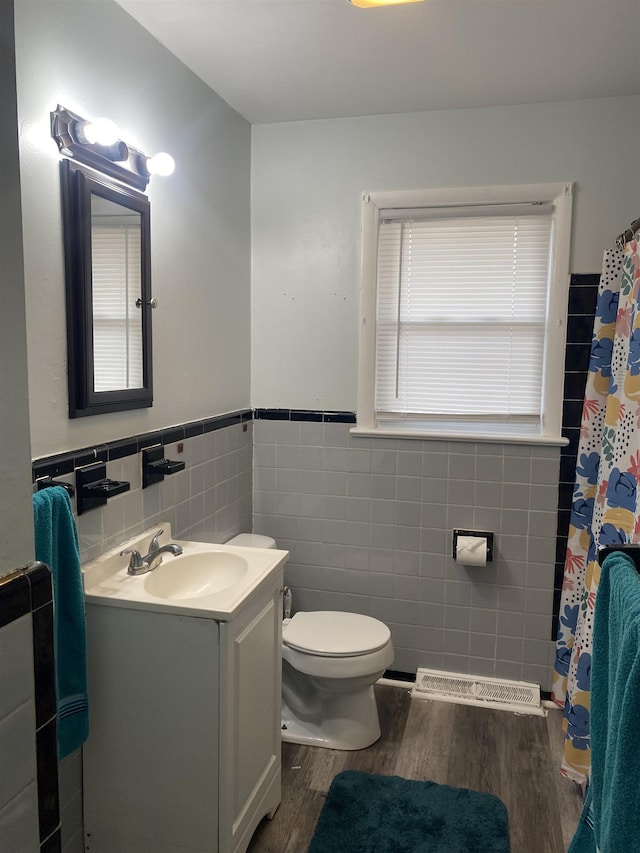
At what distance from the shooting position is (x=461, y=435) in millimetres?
2941

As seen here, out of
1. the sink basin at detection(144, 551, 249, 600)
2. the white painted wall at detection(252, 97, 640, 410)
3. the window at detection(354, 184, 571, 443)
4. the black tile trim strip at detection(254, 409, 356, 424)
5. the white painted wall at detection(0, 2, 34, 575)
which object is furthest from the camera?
the black tile trim strip at detection(254, 409, 356, 424)

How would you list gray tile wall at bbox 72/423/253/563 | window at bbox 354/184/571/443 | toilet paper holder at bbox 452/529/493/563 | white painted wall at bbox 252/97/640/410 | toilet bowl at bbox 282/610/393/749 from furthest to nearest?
toilet paper holder at bbox 452/529/493/563 → window at bbox 354/184/571/443 → white painted wall at bbox 252/97/640/410 → toilet bowl at bbox 282/610/393/749 → gray tile wall at bbox 72/423/253/563

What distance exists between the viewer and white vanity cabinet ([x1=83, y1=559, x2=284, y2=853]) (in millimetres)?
1763

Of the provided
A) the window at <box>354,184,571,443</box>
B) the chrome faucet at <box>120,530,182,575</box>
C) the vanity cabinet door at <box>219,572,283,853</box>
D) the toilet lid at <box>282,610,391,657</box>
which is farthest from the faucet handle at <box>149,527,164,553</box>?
the window at <box>354,184,571,443</box>

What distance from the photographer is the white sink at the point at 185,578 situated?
177 centimetres

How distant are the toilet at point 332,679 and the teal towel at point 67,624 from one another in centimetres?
98

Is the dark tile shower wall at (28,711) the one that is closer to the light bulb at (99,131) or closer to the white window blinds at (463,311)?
the light bulb at (99,131)

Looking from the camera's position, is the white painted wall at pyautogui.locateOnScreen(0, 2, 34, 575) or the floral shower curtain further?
the floral shower curtain

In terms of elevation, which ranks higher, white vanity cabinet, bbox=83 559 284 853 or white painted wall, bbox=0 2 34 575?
white painted wall, bbox=0 2 34 575

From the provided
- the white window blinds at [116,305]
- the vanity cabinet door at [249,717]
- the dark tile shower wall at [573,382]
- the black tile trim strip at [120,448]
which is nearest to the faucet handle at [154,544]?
the black tile trim strip at [120,448]

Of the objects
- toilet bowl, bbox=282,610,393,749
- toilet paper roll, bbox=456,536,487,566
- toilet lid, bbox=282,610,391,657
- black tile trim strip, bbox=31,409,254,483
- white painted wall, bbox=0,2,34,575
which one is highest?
white painted wall, bbox=0,2,34,575

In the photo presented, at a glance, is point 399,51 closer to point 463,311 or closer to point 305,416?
point 463,311

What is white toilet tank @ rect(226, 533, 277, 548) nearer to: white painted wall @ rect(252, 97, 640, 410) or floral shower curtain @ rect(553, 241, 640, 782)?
white painted wall @ rect(252, 97, 640, 410)

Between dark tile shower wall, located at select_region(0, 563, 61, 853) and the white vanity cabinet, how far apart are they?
2.11 feet
